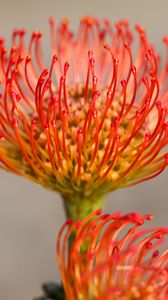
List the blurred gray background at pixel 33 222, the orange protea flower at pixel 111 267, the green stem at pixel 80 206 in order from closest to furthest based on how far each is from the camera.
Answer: the orange protea flower at pixel 111 267 < the green stem at pixel 80 206 < the blurred gray background at pixel 33 222

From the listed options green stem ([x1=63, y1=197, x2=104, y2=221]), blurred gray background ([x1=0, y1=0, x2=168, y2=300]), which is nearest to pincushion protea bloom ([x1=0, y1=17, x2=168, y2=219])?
green stem ([x1=63, y1=197, x2=104, y2=221])

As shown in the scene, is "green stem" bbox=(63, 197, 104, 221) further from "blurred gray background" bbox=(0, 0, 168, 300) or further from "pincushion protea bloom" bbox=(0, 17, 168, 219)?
"blurred gray background" bbox=(0, 0, 168, 300)

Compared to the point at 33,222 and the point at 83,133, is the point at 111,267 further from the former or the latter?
the point at 33,222

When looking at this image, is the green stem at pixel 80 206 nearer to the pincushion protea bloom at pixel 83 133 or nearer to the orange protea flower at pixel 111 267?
the pincushion protea bloom at pixel 83 133

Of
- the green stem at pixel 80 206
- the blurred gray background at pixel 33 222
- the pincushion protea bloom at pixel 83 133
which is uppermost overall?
the pincushion protea bloom at pixel 83 133

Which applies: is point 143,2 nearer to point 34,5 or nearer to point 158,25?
point 158,25

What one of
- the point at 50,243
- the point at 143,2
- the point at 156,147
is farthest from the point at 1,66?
the point at 143,2

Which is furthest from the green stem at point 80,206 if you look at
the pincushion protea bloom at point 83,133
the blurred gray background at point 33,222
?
the blurred gray background at point 33,222

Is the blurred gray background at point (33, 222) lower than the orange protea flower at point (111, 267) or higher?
lower

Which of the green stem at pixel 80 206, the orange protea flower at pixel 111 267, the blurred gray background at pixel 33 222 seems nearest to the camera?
the orange protea flower at pixel 111 267
